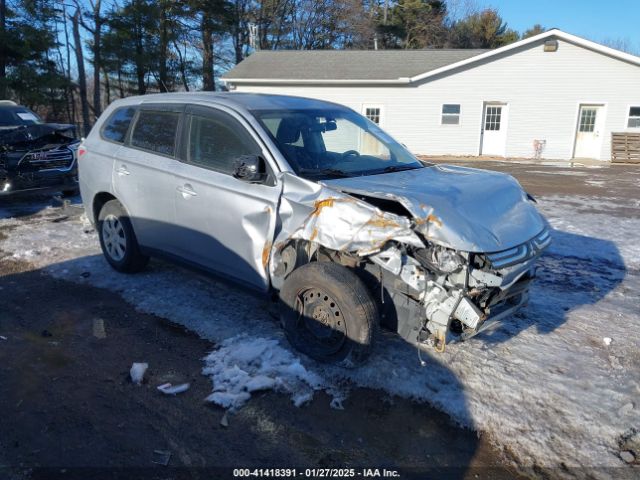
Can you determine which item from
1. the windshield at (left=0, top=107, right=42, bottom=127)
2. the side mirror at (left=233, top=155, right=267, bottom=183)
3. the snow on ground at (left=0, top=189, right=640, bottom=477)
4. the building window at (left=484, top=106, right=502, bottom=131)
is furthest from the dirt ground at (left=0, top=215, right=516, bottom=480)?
the building window at (left=484, top=106, right=502, bottom=131)

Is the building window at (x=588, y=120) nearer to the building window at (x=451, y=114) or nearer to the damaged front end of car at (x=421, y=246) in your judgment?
the building window at (x=451, y=114)

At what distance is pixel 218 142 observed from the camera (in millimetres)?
4477

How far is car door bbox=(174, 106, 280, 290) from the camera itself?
4.02m

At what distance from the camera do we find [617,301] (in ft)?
17.2

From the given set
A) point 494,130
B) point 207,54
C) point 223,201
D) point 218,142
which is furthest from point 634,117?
point 207,54

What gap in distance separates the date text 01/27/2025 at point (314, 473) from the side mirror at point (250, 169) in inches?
81.4

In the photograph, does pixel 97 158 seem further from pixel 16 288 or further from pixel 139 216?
pixel 16 288

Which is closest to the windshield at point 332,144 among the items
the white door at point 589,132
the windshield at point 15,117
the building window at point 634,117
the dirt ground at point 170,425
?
the dirt ground at point 170,425

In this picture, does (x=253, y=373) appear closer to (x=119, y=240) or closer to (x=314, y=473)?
(x=314, y=473)

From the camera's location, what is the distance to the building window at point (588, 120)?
829 inches

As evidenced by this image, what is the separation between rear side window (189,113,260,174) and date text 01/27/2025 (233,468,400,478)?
2.36m

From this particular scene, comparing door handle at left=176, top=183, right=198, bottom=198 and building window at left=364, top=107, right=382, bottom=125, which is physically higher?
building window at left=364, top=107, right=382, bottom=125

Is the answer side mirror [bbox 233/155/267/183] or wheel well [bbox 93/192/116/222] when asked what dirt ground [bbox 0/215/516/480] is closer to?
side mirror [bbox 233/155/267/183]

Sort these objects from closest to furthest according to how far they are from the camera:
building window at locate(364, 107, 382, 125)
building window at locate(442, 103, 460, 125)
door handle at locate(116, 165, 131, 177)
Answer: door handle at locate(116, 165, 131, 177) < building window at locate(442, 103, 460, 125) < building window at locate(364, 107, 382, 125)
